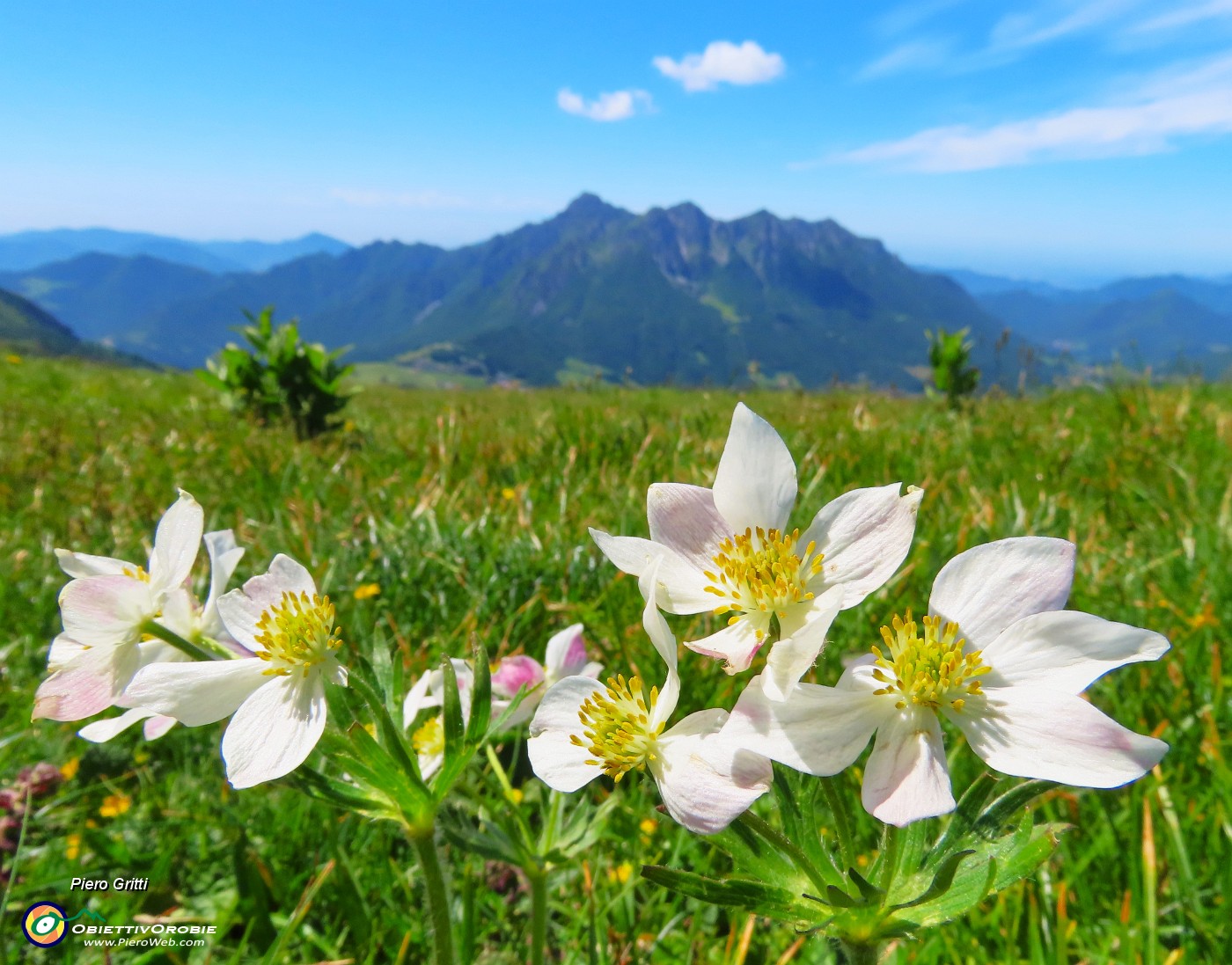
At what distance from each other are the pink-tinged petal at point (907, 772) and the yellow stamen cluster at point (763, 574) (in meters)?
0.20

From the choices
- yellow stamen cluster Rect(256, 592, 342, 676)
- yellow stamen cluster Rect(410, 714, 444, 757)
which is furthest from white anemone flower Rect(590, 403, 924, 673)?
yellow stamen cluster Rect(410, 714, 444, 757)

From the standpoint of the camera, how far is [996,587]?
3.38 feet

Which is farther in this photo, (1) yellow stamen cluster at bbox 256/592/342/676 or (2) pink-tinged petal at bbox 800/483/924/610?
(1) yellow stamen cluster at bbox 256/592/342/676

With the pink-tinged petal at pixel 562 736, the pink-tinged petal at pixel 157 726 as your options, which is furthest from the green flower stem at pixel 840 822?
the pink-tinged petal at pixel 157 726

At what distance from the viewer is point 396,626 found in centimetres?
315

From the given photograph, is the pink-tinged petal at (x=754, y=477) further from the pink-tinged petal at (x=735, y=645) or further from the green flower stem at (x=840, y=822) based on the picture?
the green flower stem at (x=840, y=822)

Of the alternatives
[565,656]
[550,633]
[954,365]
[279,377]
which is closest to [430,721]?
[565,656]

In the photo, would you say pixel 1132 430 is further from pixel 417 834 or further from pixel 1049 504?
pixel 417 834

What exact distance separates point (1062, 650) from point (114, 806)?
2.75m

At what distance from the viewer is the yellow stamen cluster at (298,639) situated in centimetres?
121

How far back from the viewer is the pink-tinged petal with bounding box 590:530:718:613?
111 cm

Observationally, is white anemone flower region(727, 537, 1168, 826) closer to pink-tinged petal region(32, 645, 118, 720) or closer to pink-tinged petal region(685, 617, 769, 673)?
pink-tinged petal region(685, 617, 769, 673)

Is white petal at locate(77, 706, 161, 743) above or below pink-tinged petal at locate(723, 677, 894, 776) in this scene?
below

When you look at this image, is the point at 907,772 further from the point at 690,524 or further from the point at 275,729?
the point at 275,729
